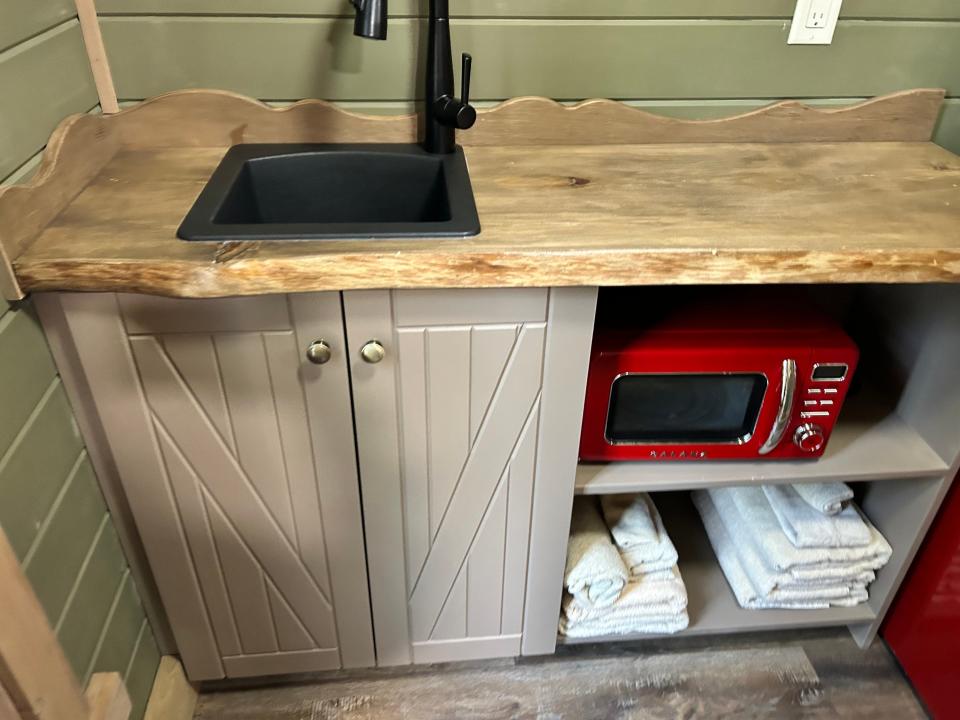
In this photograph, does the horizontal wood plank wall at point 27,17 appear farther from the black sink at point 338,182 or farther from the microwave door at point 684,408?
the microwave door at point 684,408

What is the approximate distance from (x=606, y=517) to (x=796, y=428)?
0.41m

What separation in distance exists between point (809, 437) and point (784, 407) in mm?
98

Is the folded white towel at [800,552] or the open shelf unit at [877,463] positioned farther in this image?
the folded white towel at [800,552]

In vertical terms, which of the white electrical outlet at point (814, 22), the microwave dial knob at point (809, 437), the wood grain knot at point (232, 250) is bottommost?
the microwave dial knob at point (809, 437)

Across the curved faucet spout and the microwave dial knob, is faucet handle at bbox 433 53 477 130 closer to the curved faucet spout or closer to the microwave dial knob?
the curved faucet spout

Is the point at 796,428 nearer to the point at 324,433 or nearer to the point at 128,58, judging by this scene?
the point at 324,433

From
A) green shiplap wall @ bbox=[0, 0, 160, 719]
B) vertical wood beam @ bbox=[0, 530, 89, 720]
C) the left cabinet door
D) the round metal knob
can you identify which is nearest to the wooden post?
vertical wood beam @ bbox=[0, 530, 89, 720]

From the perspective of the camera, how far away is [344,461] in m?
1.11

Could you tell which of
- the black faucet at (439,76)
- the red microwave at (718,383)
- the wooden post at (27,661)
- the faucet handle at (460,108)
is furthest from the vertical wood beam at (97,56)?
the red microwave at (718,383)

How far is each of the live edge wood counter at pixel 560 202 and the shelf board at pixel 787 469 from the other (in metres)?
0.41

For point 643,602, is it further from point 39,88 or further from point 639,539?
point 39,88

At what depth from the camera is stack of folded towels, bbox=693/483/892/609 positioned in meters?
1.38

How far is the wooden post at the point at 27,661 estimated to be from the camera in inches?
29.0

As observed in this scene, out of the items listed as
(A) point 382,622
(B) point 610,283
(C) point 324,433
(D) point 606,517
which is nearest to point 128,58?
(C) point 324,433
